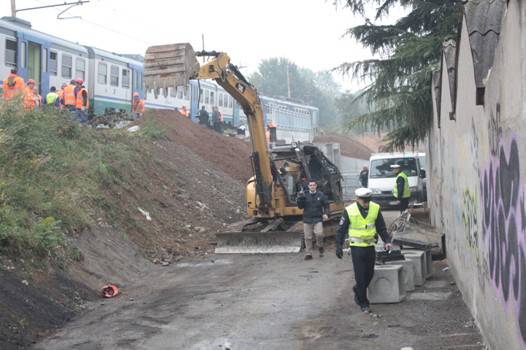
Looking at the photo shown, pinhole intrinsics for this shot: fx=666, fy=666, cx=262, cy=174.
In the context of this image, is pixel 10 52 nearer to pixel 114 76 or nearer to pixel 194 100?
pixel 114 76

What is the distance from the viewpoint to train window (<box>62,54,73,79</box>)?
1022 inches

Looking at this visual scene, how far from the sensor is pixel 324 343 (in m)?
8.00

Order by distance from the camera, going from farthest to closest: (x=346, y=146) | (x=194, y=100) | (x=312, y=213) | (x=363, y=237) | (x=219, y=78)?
(x=346, y=146)
(x=194, y=100)
(x=219, y=78)
(x=312, y=213)
(x=363, y=237)

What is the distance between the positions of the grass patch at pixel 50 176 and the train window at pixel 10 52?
4.94 metres

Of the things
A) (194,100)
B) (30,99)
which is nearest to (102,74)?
(194,100)

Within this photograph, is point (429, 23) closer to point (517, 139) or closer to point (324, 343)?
point (324, 343)

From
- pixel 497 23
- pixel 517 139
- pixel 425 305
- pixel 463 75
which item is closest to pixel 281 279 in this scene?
pixel 425 305

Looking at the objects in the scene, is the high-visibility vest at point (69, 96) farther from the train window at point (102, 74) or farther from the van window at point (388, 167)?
the van window at point (388, 167)

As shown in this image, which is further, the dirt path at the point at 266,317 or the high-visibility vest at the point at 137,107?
the high-visibility vest at the point at 137,107

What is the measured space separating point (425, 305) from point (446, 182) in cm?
339

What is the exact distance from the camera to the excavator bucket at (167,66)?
13.3 metres

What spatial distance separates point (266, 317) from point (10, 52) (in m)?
16.8

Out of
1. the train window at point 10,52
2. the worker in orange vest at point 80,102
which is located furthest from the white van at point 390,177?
the train window at point 10,52

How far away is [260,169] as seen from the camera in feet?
54.5
